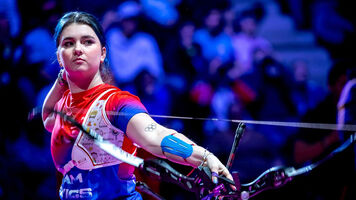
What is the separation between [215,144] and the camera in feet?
9.14

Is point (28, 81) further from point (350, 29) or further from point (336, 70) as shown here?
point (350, 29)

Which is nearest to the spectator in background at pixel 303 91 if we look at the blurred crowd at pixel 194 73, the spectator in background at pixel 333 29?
the blurred crowd at pixel 194 73

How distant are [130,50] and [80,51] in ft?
6.71

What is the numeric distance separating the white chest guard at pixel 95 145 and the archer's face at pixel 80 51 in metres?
0.18

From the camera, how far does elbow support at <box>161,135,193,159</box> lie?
1.33 metres

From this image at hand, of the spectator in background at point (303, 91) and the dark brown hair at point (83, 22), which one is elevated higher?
the spectator in background at point (303, 91)

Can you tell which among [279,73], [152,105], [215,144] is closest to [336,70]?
[279,73]

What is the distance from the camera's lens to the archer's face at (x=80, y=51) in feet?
5.16

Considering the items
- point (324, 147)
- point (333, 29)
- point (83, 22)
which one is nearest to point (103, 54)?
point (83, 22)

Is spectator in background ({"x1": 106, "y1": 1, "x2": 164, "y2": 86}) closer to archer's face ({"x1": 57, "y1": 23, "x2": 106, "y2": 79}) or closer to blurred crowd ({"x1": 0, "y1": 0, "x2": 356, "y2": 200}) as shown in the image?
blurred crowd ({"x1": 0, "y1": 0, "x2": 356, "y2": 200})

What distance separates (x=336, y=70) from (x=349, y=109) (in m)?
0.54

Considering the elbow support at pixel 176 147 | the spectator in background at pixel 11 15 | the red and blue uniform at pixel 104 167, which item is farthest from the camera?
the spectator in background at pixel 11 15

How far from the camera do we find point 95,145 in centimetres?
146

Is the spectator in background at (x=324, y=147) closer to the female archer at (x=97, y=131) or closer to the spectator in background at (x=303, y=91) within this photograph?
the spectator in background at (x=303, y=91)
